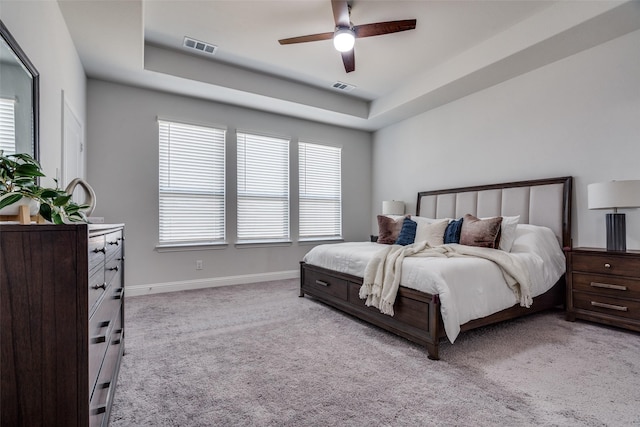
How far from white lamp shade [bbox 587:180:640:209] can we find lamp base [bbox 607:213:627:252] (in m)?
0.16

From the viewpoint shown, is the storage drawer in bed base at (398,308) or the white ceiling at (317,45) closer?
the storage drawer in bed base at (398,308)

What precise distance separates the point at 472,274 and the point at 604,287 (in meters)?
1.42

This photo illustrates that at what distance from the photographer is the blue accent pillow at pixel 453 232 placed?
3641 millimetres

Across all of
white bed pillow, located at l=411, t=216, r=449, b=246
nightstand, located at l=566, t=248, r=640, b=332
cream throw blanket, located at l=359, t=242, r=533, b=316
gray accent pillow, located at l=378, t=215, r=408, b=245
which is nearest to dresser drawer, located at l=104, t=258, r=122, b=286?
cream throw blanket, located at l=359, t=242, r=533, b=316

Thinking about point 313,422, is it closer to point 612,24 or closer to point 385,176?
point 612,24

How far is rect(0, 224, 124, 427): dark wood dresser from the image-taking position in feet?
2.93

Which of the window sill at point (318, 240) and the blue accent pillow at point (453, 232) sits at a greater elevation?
the blue accent pillow at point (453, 232)

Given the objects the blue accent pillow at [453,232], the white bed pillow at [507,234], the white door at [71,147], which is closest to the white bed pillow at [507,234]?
the white bed pillow at [507,234]

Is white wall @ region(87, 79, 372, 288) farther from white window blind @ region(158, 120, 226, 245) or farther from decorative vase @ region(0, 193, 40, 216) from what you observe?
decorative vase @ region(0, 193, 40, 216)

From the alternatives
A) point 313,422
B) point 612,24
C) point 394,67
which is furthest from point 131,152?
point 612,24

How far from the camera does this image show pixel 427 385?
1.89 meters

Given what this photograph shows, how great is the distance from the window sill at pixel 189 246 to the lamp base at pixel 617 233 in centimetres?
440

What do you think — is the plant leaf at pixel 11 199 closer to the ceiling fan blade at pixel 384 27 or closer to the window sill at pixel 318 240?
the ceiling fan blade at pixel 384 27

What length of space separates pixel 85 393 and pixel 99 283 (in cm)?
42
